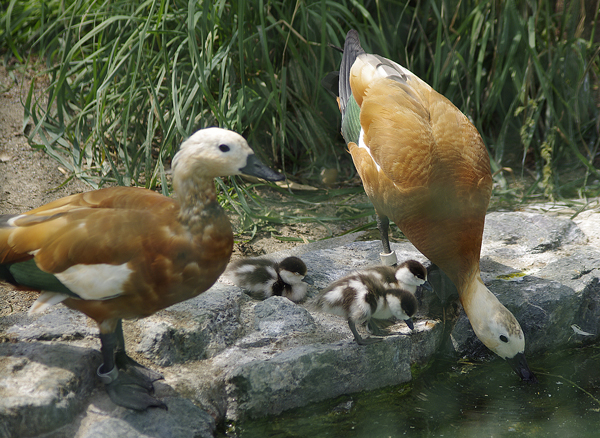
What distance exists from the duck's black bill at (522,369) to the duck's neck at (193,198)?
1.45m

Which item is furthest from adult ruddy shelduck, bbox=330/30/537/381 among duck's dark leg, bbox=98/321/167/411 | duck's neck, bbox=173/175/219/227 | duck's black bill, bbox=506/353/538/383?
duck's dark leg, bbox=98/321/167/411

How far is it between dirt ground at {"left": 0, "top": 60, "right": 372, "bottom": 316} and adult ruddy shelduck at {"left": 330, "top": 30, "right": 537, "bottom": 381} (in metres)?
0.96

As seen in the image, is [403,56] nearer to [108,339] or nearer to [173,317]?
[173,317]

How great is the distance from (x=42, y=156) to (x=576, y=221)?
3.72m

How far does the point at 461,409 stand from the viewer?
7.30 feet

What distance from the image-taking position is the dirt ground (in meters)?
3.72

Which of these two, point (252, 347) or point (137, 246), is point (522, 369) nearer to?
point (252, 347)

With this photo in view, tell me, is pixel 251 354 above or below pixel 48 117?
below

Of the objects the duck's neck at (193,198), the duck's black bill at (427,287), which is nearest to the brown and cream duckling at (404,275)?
the duck's black bill at (427,287)

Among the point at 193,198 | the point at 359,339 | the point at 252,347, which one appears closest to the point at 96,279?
the point at 193,198

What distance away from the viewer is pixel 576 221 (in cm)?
365

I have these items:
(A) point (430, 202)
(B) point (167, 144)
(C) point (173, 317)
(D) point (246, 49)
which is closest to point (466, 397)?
(A) point (430, 202)

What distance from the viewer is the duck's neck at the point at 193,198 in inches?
72.5

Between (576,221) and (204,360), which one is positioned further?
(576,221)
